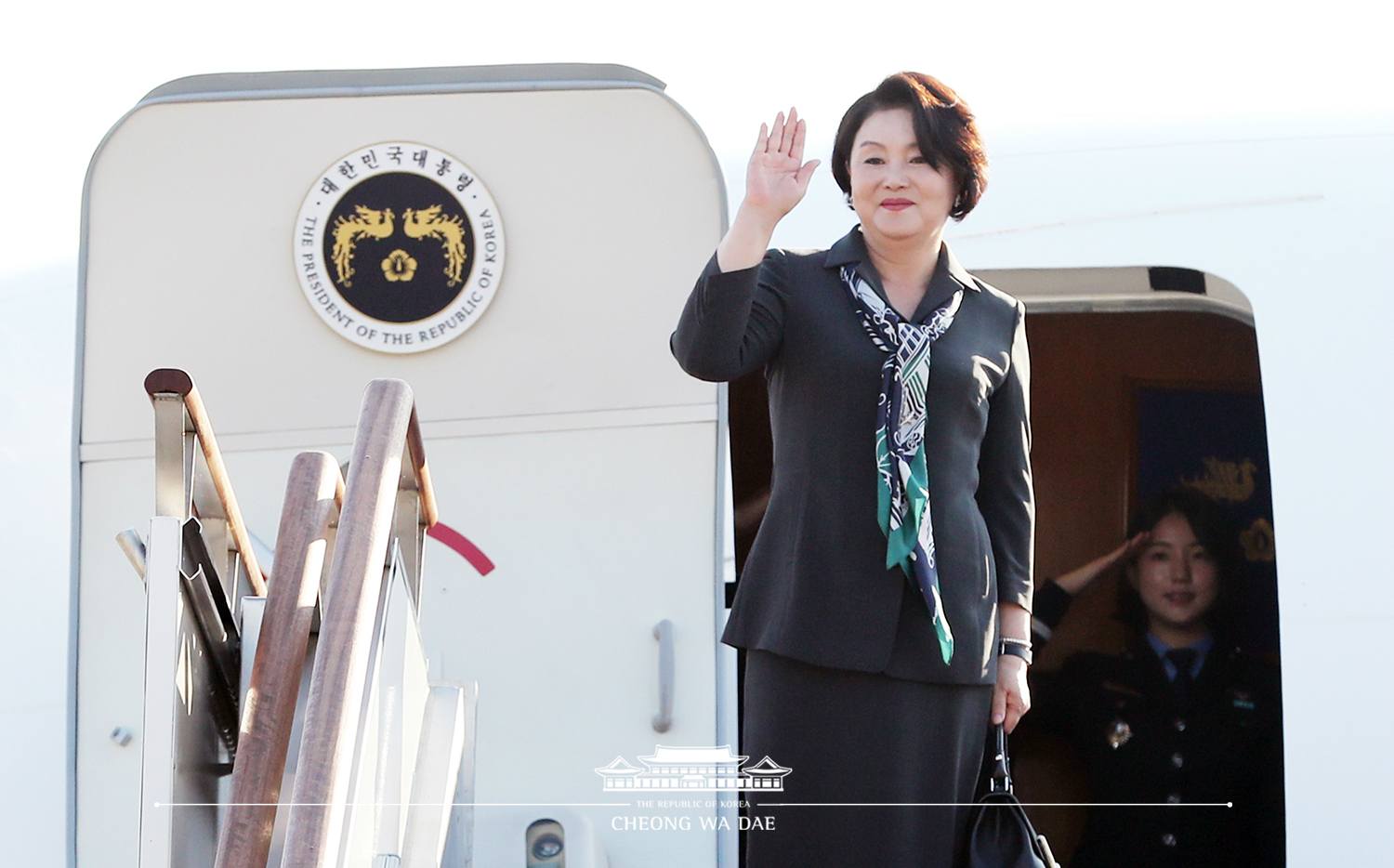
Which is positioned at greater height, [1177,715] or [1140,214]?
[1140,214]

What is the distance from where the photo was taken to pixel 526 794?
3.17 m

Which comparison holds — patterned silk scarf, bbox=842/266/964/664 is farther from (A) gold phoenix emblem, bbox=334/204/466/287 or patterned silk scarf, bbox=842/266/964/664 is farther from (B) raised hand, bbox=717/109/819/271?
(A) gold phoenix emblem, bbox=334/204/466/287

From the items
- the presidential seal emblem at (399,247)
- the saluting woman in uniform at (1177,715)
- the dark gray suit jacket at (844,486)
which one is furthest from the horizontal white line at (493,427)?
the saluting woman in uniform at (1177,715)

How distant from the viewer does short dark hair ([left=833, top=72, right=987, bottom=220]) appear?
6.80 ft

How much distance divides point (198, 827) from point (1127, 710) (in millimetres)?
2926

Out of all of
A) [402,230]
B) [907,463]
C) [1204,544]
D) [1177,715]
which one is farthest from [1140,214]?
[907,463]

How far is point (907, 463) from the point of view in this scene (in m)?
1.99

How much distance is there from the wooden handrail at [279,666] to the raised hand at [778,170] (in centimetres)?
89

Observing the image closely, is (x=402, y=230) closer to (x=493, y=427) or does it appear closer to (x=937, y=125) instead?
(x=493, y=427)

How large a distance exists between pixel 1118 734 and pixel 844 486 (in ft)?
8.42

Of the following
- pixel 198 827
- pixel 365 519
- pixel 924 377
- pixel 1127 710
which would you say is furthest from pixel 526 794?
pixel 1127 710

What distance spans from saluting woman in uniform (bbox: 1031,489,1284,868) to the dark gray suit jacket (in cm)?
219

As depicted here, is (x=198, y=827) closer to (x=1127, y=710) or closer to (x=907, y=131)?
(x=907, y=131)

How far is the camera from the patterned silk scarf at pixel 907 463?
197 cm
